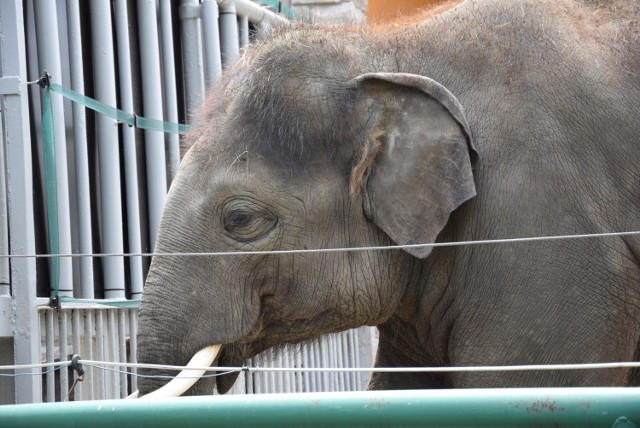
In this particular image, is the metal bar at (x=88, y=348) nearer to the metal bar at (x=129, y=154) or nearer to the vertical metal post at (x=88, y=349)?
the vertical metal post at (x=88, y=349)

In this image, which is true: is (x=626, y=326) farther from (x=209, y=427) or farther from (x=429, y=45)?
(x=209, y=427)

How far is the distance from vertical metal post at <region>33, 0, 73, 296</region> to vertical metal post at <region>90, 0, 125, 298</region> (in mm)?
388

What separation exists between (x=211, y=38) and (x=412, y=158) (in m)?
2.92

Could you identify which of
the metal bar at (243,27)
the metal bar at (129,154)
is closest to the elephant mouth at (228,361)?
the metal bar at (129,154)

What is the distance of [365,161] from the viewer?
4188mm

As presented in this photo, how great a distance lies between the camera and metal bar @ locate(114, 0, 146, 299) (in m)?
5.98

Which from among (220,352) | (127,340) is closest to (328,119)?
(220,352)

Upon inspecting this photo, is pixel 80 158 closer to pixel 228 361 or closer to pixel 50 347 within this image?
pixel 50 347

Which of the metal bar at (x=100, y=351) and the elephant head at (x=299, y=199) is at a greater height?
the elephant head at (x=299, y=199)

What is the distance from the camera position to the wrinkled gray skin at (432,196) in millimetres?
4090

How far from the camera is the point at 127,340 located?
5.98m

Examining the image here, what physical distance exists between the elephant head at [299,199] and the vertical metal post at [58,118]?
1151 millimetres

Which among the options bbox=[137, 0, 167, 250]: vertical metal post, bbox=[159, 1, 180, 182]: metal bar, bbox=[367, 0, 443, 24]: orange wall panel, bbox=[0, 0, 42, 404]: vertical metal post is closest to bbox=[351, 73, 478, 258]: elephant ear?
bbox=[0, 0, 42, 404]: vertical metal post

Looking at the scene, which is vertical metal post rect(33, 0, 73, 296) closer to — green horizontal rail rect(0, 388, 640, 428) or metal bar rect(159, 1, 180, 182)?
metal bar rect(159, 1, 180, 182)
